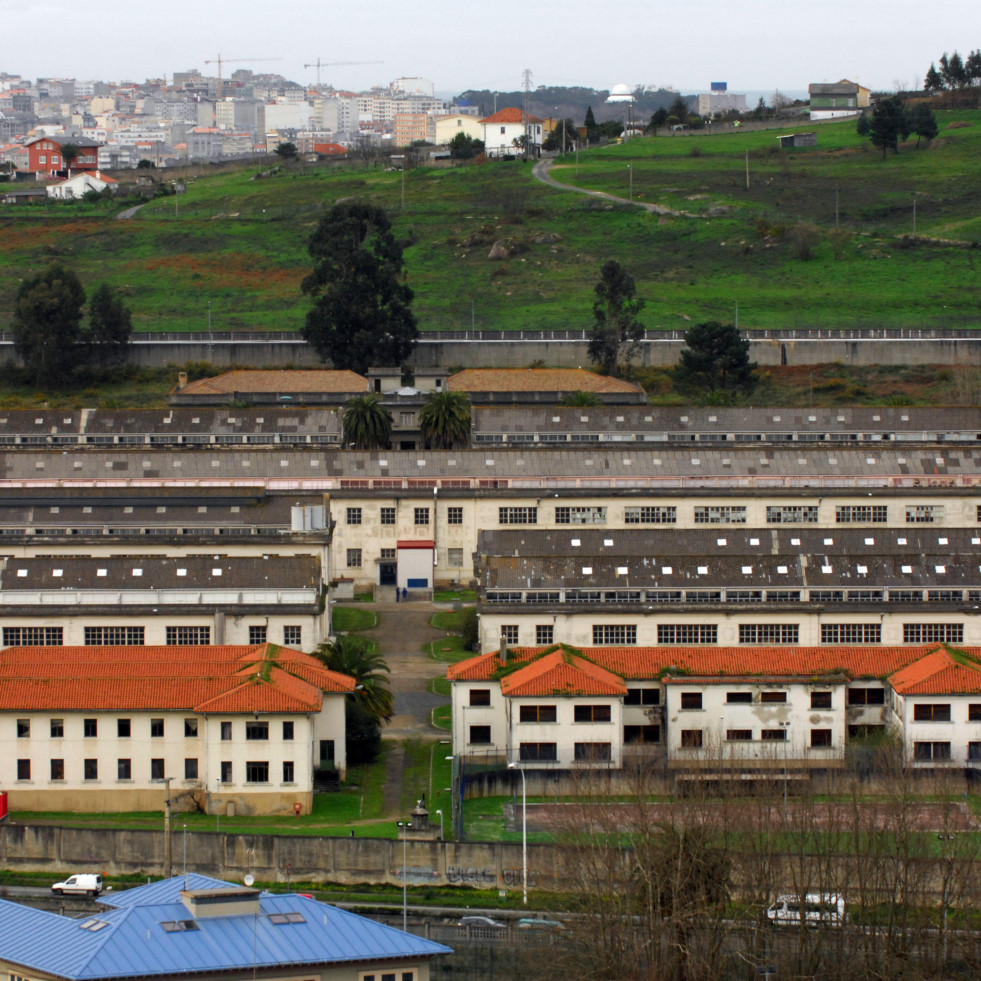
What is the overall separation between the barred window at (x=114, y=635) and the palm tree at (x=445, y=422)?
3868 cm

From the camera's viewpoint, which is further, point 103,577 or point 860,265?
point 860,265

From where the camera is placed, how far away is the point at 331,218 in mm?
151250

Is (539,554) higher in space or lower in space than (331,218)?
lower

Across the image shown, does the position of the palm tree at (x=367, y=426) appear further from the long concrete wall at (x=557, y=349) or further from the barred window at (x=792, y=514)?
the long concrete wall at (x=557, y=349)

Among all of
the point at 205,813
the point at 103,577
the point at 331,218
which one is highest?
the point at 331,218

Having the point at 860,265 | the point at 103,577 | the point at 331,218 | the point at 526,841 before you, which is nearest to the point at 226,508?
the point at 103,577

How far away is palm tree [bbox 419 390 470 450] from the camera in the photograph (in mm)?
120312

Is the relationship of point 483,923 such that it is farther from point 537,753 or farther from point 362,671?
point 362,671

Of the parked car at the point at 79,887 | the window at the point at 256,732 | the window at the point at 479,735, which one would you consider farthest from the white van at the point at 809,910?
the window at the point at 256,732

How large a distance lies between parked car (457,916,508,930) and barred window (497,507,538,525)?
45855 mm

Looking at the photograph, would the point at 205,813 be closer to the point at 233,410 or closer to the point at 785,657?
the point at 785,657

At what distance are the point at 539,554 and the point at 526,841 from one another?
960 inches

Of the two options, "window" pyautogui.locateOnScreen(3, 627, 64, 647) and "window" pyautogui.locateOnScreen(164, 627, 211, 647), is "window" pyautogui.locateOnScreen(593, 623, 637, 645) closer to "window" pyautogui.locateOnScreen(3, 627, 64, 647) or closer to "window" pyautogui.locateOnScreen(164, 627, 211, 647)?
"window" pyautogui.locateOnScreen(164, 627, 211, 647)

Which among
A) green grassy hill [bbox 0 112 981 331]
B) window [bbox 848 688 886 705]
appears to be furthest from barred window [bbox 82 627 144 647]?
green grassy hill [bbox 0 112 981 331]
